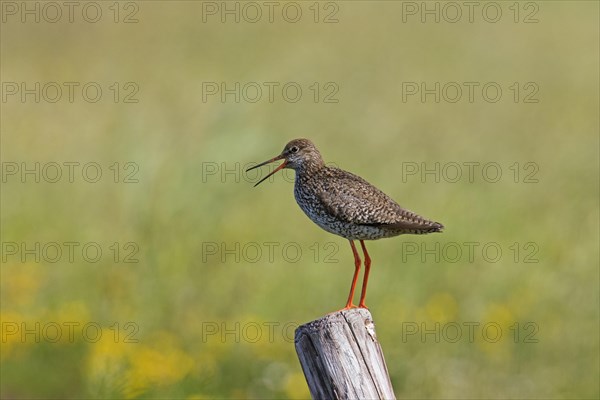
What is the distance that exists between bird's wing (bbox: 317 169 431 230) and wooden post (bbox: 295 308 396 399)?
1694 mm

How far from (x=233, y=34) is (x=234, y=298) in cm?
969

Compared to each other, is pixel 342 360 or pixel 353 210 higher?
pixel 353 210

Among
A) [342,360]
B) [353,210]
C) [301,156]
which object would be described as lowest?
[342,360]

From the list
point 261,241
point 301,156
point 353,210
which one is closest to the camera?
point 353,210

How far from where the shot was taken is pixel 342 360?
439 centimetres

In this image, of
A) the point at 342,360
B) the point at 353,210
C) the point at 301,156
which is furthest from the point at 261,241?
the point at 342,360

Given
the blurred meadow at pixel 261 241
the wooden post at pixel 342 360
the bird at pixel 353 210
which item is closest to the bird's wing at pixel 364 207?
the bird at pixel 353 210

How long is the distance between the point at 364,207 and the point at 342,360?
201cm

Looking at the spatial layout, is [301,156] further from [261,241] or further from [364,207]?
[261,241]

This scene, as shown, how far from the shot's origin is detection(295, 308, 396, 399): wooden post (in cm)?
432

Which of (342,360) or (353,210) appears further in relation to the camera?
(353,210)

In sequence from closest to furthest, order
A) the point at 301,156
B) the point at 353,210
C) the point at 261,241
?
1. the point at 353,210
2. the point at 301,156
3. the point at 261,241

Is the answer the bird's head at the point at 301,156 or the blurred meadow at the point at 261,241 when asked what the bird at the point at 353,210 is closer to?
the bird's head at the point at 301,156

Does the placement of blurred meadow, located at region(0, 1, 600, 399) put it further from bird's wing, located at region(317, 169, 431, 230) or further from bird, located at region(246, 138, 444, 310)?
bird's wing, located at region(317, 169, 431, 230)
